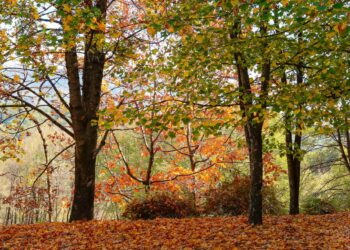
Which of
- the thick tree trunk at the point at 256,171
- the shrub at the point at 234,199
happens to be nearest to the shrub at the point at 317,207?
the shrub at the point at 234,199

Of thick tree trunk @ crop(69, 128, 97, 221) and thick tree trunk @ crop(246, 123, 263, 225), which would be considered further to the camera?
thick tree trunk @ crop(69, 128, 97, 221)

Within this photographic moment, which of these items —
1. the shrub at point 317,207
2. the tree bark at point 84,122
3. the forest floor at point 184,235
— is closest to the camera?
the forest floor at point 184,235

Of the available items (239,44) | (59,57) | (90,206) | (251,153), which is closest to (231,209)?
(251,153)

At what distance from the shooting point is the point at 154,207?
35.1 feet

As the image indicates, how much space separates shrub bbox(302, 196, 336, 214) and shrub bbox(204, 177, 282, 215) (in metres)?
2.73

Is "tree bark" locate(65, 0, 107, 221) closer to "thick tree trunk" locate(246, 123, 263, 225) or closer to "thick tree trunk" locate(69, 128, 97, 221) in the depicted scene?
"thick tree trunk" locate(69, 128, 97, 221)

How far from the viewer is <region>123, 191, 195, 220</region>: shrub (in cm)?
1066

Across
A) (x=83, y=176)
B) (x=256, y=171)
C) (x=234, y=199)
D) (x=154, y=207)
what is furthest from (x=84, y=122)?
(x=234, y=199)

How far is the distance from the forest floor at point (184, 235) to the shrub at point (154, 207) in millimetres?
1966

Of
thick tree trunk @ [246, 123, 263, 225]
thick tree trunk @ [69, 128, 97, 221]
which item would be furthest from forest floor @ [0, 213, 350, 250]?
thick tree trunk @ [69, 128, 97, 221]

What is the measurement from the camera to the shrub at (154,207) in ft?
35.0

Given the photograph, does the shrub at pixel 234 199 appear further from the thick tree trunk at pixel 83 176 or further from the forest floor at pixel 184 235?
the thick tree trunk at pixel 83 176

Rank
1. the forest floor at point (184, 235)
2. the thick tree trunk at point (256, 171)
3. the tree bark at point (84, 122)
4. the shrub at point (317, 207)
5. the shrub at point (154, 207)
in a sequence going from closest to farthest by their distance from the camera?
the forest floor at point (184, 235), the thick tree trunk at point (256, 171), the tree bark at point (84, 122), the shrub at point (154, 207), the shrub at point (317, 207)

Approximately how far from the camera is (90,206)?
30.2ft
